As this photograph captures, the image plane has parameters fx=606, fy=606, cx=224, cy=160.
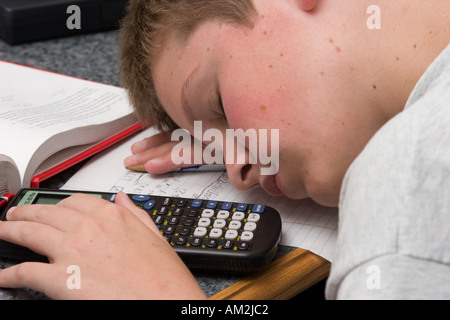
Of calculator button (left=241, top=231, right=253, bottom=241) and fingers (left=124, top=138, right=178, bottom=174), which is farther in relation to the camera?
fingers (left=124, top=138, right=178, bottom=174)

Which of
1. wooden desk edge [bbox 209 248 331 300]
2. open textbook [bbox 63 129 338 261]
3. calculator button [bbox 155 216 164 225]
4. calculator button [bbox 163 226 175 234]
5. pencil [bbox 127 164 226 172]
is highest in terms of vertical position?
calculator button [bbox 155 216 164 225]

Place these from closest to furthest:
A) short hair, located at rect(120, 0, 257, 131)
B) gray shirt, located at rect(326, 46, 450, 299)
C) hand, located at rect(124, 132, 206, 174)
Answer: gray shirt, located at rect(326, 46, 450, 299) < short hair, located at rect(120, 0, 257, 131) < hand, located at rect(124, 132, 206, 174)

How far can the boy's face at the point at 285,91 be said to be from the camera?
24.3 inches

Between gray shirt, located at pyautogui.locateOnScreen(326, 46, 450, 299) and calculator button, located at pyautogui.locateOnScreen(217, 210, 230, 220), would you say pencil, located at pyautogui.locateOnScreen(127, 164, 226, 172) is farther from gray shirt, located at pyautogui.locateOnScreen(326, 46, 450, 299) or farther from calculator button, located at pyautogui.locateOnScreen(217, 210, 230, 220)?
gray shirt, located at pyautogui.locateOnScreen(326, 46, 450, 299)

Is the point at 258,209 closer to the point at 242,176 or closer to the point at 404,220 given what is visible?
the point at 242,176

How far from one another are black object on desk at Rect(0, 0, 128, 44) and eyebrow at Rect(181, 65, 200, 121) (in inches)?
19.5

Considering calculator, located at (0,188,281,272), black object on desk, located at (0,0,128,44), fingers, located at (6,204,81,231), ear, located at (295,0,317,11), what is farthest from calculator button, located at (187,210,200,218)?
black object on desk, located at (0,0,128,44)

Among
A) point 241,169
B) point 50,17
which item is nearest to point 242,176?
point 241,169

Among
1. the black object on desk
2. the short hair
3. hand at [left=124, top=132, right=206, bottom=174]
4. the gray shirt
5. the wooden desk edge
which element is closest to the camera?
the gray shirt

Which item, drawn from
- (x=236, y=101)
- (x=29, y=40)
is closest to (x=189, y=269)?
(x=236, y=101)

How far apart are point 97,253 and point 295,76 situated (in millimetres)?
266

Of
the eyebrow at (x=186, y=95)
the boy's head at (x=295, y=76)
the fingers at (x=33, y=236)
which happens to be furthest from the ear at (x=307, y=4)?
the fingers at (x=33, y=236)

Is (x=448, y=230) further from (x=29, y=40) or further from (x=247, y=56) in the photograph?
(x=29, y=40)

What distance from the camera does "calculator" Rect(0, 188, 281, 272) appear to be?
57cm
